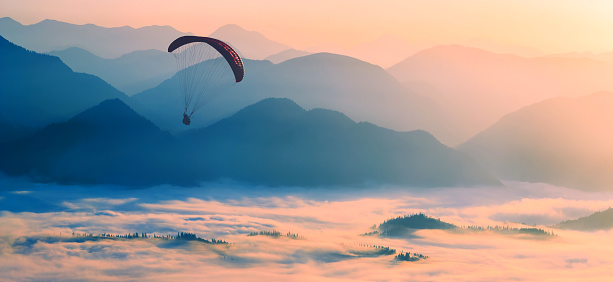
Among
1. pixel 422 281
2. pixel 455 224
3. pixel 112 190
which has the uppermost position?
pixel 112 190

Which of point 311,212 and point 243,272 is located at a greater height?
point 311,212

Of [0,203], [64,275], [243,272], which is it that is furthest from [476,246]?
[0,203]

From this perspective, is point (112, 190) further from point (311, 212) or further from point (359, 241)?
point (359, 241)

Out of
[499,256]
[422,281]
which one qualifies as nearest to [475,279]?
[422,281]

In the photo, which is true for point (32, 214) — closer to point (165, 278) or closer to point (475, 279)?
point (165, 278)

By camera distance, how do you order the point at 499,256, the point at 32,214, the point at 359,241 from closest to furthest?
the point at 499,256 < the point at 359,241 < the point at 32,214

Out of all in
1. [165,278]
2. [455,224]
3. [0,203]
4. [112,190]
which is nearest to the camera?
[165,278]

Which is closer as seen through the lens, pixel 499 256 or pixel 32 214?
pixel 499 256
